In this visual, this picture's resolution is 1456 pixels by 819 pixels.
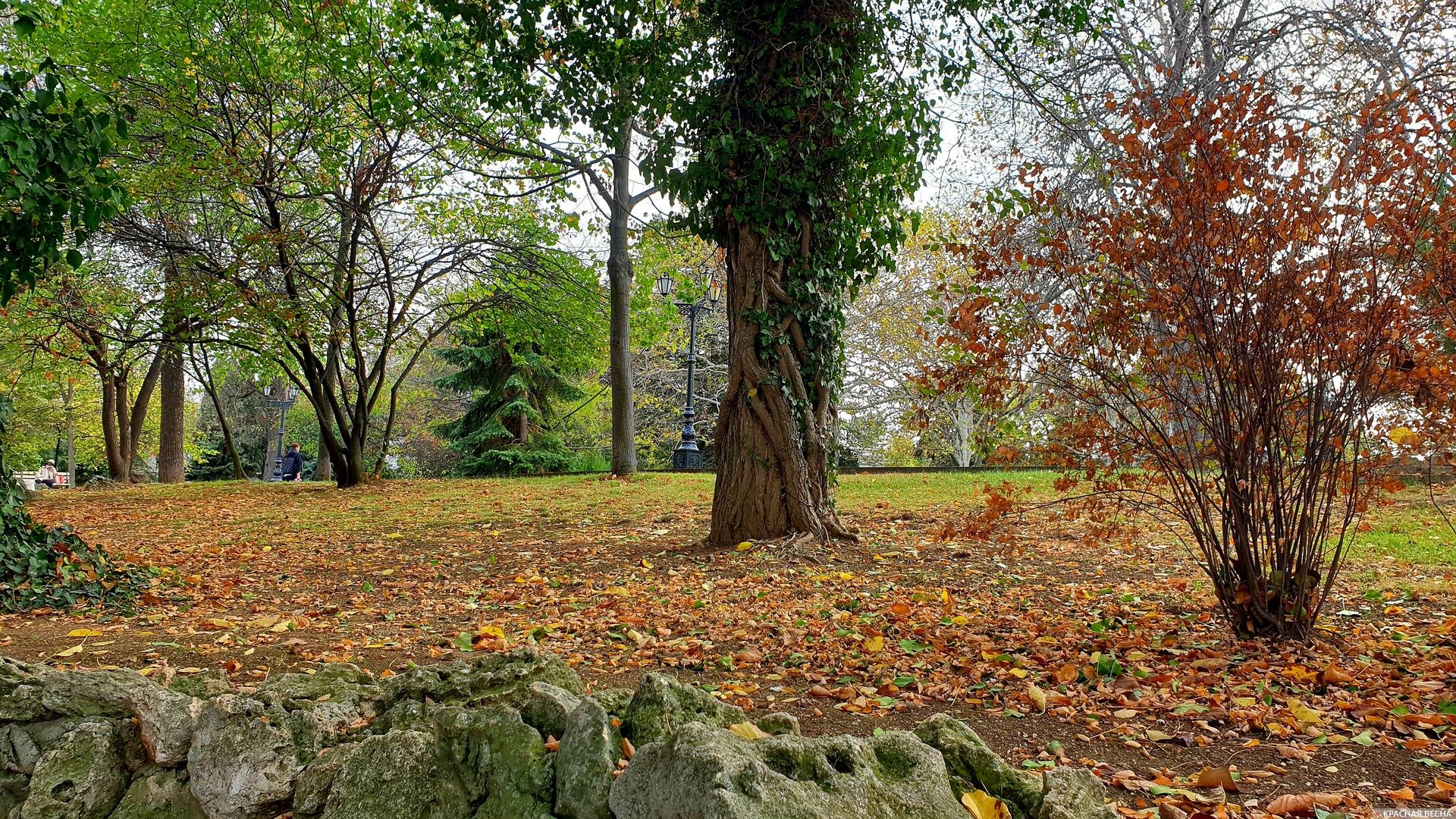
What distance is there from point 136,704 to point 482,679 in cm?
112

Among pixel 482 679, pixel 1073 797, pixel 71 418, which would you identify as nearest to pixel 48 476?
pixel 71 418

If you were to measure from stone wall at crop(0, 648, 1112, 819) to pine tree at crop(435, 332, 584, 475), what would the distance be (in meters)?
16.0

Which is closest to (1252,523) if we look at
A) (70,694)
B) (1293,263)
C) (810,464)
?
(1293,263)

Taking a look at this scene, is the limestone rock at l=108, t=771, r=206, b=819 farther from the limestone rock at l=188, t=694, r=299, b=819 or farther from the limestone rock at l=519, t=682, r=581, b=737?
the limestone rock at l=519, t=682, r=581, b=737

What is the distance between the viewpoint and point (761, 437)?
654 centimetres

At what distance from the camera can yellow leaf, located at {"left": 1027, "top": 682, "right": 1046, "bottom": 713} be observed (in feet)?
10.8

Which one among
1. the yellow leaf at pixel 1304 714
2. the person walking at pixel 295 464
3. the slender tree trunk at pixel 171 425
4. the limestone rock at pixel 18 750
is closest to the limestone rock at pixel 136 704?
the limestone rock at pixel 18 750

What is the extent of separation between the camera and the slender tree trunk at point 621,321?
42.7ft

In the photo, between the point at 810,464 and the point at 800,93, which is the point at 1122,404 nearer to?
the point at 810,464

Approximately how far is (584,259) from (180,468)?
10220 mm

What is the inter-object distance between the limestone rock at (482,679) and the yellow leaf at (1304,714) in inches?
100

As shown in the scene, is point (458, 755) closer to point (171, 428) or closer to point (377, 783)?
point (377, 783)

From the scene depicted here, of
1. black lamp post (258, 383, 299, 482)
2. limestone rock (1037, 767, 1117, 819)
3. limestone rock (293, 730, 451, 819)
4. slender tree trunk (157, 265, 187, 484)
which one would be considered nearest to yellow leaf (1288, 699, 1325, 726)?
limestone rock (1037, 767, 1117, 819)

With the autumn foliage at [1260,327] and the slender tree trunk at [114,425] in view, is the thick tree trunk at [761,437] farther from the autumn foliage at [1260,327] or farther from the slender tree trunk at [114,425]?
the slender tree trunk at [114,425]
